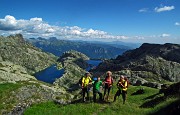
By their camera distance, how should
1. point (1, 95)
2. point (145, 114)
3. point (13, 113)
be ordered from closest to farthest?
point (145, 114), point (13, 113), point (1, 95)

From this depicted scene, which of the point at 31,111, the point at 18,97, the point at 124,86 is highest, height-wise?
the point at 124,86

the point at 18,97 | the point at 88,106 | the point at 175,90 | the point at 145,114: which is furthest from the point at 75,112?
the point at 18,97

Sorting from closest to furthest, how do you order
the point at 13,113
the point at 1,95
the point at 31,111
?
the point at 31,111 < the point at 13,113 < the point at 1,95

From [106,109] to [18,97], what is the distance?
2523 cm

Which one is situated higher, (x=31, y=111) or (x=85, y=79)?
(x=85, y=79)

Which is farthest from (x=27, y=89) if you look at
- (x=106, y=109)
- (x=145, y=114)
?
(x=145, y=114)

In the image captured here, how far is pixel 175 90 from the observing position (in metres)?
37.8

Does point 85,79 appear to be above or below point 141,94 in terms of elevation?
above

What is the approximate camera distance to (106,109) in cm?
3206

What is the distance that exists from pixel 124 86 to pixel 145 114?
255 inches

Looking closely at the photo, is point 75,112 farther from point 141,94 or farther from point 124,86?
point 141,94

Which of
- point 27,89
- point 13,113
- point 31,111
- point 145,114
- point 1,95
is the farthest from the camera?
point 27,89

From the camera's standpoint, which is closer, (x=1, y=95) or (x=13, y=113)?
(x=13, y=113)

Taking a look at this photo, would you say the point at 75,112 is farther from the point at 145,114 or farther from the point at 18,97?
the point at 18,97
